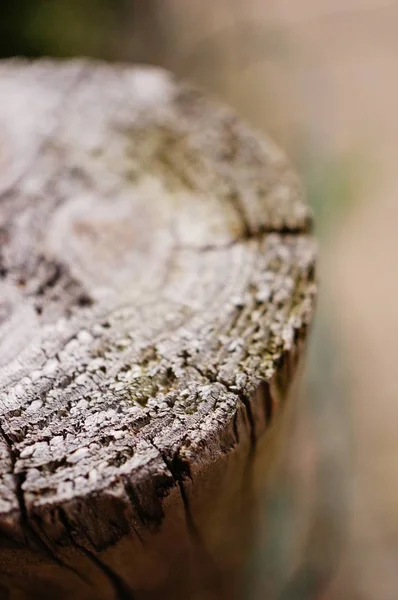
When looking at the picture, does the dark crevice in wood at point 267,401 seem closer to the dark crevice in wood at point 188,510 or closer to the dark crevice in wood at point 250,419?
the dark crevice in wood at point 250,419

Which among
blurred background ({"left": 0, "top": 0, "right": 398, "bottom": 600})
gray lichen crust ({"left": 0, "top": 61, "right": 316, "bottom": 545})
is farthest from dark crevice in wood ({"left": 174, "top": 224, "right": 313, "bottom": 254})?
blurred background ({"left": 0, "top": 0, "right": 398, "bottom": 600})

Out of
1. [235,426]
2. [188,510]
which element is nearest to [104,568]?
[188,510]

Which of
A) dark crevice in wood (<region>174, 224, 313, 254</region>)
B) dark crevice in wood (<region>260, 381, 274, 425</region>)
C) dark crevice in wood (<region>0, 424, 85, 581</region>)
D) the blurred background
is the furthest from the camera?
the blurred background

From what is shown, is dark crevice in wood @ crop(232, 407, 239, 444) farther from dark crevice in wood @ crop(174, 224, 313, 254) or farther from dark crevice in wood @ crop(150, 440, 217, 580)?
dark crevice in wood @ crop(174, 224, 313, 254)

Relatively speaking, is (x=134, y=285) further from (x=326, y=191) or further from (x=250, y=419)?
(x=326, y=191)

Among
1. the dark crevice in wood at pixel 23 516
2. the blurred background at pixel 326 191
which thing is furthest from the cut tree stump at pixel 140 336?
the blurred background at pixel 326 191

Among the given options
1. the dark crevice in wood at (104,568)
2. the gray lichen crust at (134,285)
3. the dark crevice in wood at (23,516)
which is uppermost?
the gray lichen crust at (134,285)

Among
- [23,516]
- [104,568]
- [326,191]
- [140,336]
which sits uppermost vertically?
[326,191]
